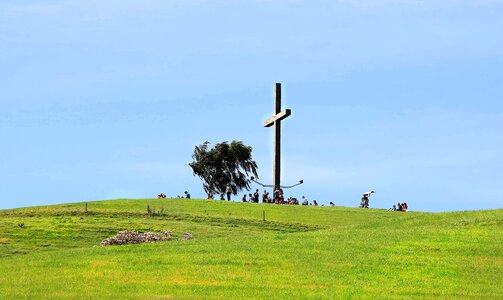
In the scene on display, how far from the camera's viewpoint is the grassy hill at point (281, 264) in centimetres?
3006

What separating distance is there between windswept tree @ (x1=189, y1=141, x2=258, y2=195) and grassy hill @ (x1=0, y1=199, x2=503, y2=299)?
47847mm

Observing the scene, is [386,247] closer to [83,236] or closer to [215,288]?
[215,288]

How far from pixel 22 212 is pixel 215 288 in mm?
39885

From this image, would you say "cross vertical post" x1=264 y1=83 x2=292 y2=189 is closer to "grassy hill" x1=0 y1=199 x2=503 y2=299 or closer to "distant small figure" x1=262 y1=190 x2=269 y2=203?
"distant small figure" x1=262 y1=190 x2=269 y2=203

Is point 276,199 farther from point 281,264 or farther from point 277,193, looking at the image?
point 281,264

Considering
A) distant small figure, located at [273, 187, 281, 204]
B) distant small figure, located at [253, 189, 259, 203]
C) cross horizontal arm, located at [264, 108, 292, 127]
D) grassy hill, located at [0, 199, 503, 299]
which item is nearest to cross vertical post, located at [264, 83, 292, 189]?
cross horizontal arm, located at [264, 108, 292, 127]

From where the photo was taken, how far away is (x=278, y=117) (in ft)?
240

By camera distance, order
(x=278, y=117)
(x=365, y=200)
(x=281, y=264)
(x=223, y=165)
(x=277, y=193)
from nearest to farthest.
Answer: (x=281, y=264) → (x=278, y=117) → (x=277, y=193) → (x=365, y=200) → (x=223, y=165)

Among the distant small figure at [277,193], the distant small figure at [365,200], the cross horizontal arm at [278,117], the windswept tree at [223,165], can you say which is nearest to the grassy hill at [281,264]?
the cross horizontal arm at [278,117]

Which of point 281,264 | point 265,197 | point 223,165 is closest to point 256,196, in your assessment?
point 265,197

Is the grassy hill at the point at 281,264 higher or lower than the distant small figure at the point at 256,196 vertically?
lower

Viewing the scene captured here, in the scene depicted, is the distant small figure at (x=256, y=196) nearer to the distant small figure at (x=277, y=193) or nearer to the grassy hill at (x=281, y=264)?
the distant small figure at (x=277, y=193)

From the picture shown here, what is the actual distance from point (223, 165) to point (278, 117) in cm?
3035

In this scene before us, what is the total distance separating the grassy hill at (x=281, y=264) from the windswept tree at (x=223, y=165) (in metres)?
47.8
